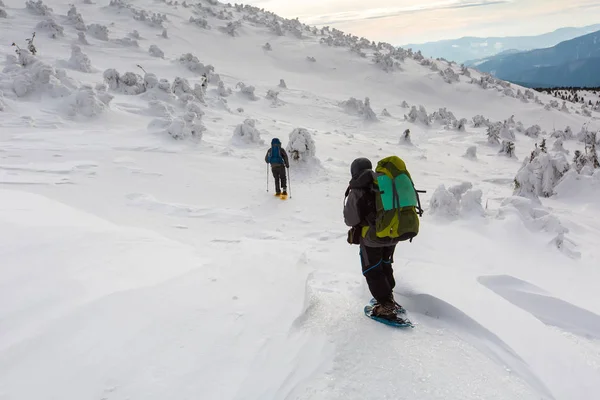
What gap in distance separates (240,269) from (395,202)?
2.20 meters

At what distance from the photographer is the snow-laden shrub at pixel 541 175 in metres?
10.7

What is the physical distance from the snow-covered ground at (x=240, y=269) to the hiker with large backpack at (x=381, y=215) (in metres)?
0.44

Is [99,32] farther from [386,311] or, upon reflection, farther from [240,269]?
[386,311]

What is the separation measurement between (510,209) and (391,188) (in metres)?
6.04

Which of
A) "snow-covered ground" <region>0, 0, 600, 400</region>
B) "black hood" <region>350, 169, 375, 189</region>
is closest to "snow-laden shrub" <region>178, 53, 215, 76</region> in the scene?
"snow-covered ground" <region>0, 0, 600, 400</region>

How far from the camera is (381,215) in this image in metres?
3.47

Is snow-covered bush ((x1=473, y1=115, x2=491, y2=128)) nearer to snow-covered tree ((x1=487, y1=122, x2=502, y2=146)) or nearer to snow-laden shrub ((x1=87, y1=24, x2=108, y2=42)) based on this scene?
snow-covered tree ((x1=487, y1=122, x2=502, y2=146))

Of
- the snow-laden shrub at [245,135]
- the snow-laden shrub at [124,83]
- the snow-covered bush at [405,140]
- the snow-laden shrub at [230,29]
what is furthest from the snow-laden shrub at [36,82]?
the snow-laden shrub at [230,29]

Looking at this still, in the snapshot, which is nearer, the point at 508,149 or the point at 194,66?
the point at 508,149

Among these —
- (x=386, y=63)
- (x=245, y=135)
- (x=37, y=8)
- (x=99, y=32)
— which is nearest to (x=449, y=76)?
(x=386, y=63)

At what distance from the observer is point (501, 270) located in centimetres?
564

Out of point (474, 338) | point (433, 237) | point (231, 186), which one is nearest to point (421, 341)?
point (474, 338)

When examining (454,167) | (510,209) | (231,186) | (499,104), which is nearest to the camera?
(510,209)

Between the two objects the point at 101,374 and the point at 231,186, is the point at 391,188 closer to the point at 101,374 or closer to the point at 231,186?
the point at 101,374
